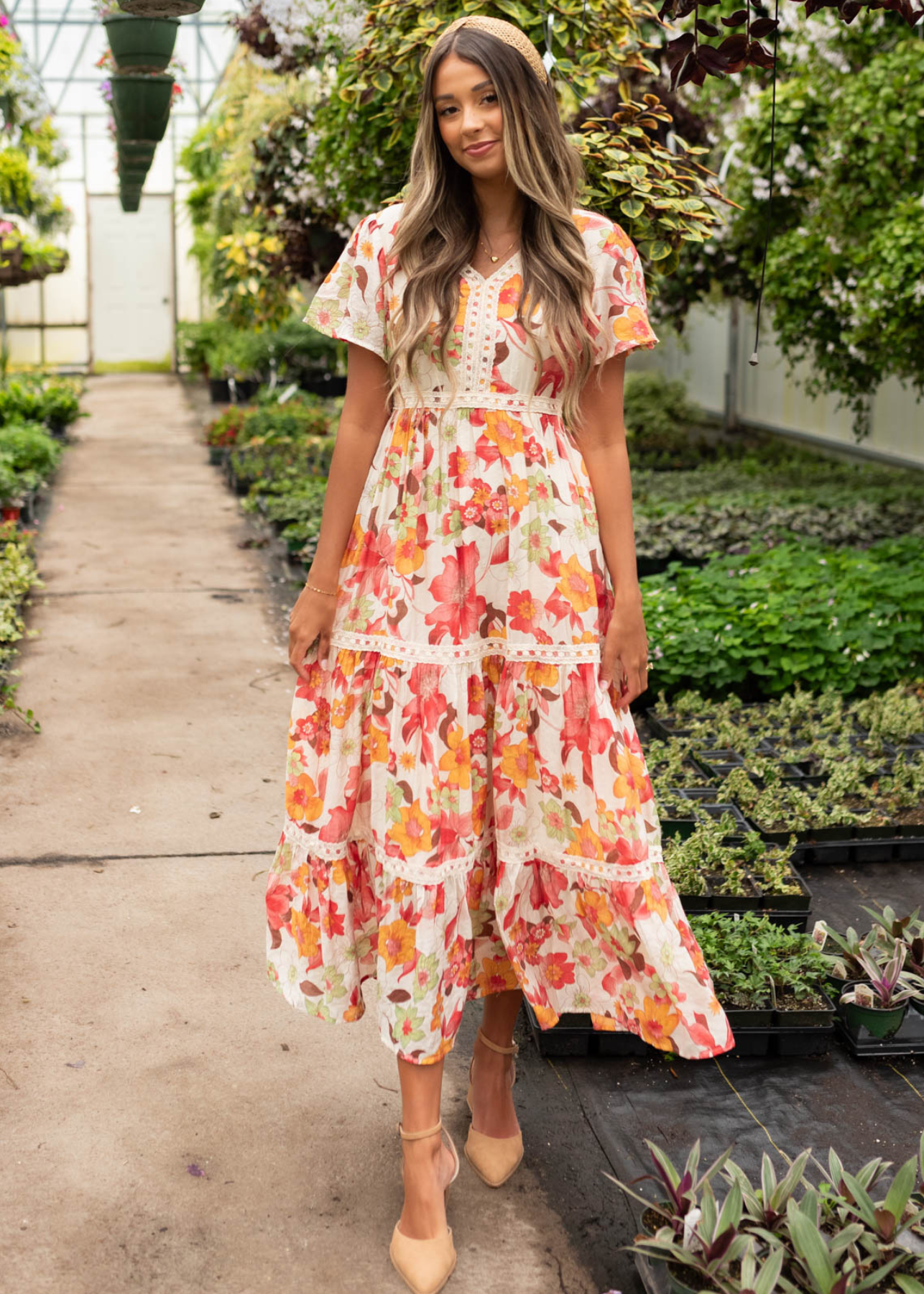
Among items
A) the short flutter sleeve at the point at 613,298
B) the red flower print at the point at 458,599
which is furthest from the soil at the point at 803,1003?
the short flutter sleeve at the point at 613,298

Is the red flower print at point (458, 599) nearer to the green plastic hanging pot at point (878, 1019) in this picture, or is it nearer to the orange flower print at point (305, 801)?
the orange flower print at point (305, 801)

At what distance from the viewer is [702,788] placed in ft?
11.6

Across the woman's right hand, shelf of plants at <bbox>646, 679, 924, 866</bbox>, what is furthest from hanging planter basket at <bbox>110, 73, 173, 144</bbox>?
the woman's right hand

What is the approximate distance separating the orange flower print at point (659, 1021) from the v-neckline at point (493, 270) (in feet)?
3.53

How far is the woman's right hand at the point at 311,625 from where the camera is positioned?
6.12 ft

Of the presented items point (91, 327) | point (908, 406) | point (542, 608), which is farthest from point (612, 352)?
point (91, 327)

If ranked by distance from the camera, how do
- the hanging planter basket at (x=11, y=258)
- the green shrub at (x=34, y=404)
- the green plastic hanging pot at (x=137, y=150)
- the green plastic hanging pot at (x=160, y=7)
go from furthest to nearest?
1. the green shrub at (x=34, y=404)
2. the hanging planter basket at (x=11, y=258)
3. the green plastic hanging pot at (x=137, y=150)
4. the green plastic hanging pot at (x=160, y=7)

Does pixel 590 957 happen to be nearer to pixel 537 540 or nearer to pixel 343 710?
pixel 343 710

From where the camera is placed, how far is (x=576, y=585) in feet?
6.00

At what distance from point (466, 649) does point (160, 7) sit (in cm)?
290

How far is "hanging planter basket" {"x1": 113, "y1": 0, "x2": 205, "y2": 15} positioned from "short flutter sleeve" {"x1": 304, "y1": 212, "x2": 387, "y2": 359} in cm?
233

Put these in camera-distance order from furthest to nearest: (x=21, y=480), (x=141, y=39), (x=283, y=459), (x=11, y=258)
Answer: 1. (x=283, y=459)
2. (x=11, y=258)
3. (x=21, y=480)
4. (x=141, y=39)

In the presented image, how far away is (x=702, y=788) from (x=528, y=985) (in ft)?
5.61

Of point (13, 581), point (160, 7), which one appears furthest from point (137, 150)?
point (160, 7)
